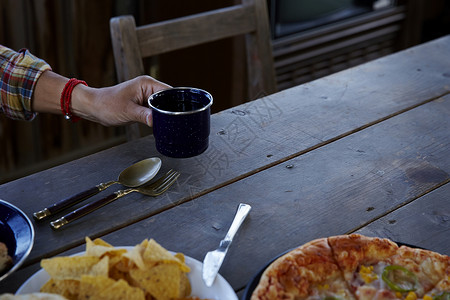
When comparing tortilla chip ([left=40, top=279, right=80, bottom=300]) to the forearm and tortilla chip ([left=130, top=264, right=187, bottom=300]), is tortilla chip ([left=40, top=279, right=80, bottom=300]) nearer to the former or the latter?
tortilla chip ([left=130, top=264, right=187, bottom=300])

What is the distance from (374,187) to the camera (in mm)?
1238

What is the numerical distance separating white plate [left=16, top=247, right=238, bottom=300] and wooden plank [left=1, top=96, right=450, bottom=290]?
0.09 m

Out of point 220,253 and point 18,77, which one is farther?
point 18,77

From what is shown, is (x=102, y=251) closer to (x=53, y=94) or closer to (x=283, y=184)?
(x=283, y=184)

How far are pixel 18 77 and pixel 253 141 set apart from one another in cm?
62

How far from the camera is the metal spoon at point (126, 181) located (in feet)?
3.68

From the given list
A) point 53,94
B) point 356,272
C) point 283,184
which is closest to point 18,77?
point 53,94

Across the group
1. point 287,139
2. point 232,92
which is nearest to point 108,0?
point 232,92

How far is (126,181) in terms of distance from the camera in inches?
48.1

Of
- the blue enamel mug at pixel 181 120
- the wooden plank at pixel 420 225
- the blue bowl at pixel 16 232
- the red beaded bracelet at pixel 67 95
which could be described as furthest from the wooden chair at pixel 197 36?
the wooden plank at pixel 420 225

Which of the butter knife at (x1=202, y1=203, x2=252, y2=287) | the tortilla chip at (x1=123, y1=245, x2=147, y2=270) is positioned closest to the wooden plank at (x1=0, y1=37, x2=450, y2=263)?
the butter knife at (x1=202, y1=203, x2=252, y2=287)

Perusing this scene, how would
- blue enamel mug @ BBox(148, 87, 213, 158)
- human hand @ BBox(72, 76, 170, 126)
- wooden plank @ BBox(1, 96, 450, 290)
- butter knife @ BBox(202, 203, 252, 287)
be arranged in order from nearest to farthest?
1. butter knife @ BBox(202, 203, 252, 287)
2. wooden plank @ BBox(1, 96, 450, 290)
3. blue enamel mug @ BBox(148, 87, 213, 158)
4. human hand @ BBox(72, 76, 170, 126)

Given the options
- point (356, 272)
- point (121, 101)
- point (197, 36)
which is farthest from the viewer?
point (197, 36)

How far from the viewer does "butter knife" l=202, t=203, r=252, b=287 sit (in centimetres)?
90
